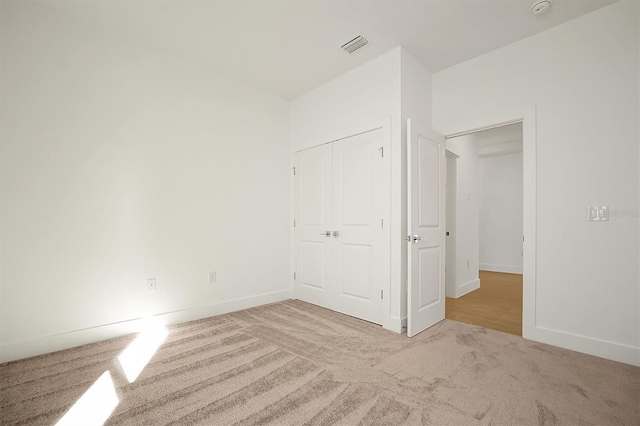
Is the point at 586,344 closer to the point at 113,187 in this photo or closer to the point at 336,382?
the point at 336,382

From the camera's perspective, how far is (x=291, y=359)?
7.20 feet

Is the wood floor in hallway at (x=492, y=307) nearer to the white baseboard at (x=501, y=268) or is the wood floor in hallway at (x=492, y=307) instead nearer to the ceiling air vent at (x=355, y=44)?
the white baseboard at (x=501, y=268)

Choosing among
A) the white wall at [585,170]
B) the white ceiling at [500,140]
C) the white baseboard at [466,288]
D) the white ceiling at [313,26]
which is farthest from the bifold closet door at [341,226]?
the white ceiling at [500,140]

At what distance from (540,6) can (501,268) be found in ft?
18.9

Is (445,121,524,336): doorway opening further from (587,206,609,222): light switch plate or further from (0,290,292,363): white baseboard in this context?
(0,290,292,363): white baseboard

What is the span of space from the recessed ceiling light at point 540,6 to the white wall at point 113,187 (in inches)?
118

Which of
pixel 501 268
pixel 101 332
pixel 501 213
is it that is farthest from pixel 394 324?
pixel 501 213

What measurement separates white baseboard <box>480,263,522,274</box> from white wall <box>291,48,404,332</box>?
503 centimetres

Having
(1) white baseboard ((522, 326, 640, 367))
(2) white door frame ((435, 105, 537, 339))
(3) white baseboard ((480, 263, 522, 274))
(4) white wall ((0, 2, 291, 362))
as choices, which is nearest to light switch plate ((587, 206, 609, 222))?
(2) white door frame ((435, 105, 537, 339))

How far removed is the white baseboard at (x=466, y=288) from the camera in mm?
4198

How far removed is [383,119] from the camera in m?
2.95

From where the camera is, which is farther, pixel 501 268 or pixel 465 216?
pixel 501 268

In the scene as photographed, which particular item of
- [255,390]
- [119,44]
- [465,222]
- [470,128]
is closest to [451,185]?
[465,222]

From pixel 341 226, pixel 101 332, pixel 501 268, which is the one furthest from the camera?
pixel 501 268
